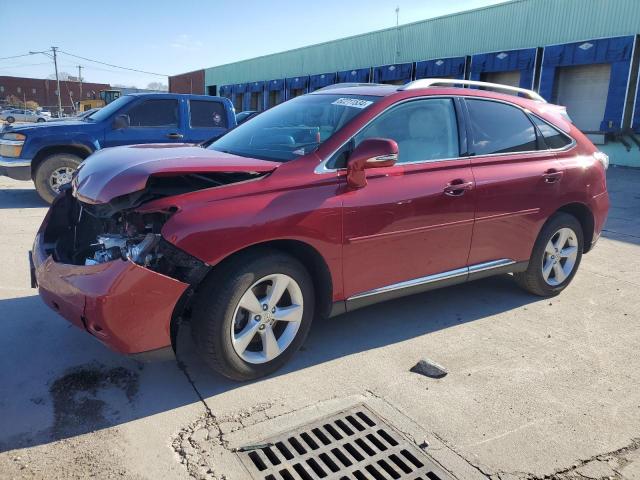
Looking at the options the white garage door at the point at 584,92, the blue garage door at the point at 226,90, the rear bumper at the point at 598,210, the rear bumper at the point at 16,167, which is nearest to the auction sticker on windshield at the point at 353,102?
the rear bumper at the point at 598,210

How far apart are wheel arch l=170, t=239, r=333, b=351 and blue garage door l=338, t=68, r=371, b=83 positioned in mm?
26456

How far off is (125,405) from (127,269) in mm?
845

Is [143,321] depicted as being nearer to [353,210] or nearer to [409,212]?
[353,210]

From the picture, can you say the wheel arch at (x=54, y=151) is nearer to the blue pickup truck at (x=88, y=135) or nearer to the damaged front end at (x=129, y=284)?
the blue pickup truck at (x=88, y=135)

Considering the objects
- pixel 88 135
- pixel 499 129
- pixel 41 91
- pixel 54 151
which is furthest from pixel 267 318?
pixel 41 91

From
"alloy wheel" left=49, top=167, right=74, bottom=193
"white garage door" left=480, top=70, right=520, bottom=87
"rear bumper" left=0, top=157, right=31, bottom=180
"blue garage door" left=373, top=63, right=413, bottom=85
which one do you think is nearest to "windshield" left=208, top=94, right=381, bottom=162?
"alloy wheel" left=49, top=167, right=74, bottom=193

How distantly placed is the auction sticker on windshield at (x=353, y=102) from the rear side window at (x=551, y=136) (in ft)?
5.93

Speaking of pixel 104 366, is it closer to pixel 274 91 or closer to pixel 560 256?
pixel 560 256

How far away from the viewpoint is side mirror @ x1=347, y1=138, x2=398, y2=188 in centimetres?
315

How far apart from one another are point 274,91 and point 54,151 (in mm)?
30488

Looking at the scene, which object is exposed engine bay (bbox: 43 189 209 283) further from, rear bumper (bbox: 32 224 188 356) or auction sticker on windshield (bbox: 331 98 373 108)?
auction sticker on windshield (bbox: 331 98 373 108)

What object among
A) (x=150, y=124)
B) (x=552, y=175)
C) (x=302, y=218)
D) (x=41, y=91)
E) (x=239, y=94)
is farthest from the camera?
(x=41, y=91)

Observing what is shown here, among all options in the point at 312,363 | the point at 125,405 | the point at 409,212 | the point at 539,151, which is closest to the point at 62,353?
the point at 125,405

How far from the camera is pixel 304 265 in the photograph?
333cm
